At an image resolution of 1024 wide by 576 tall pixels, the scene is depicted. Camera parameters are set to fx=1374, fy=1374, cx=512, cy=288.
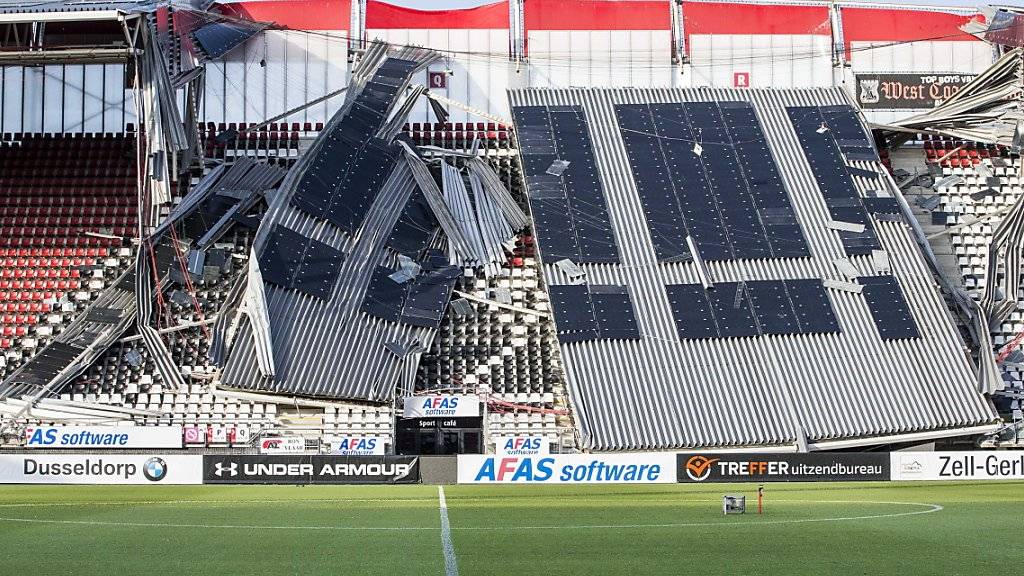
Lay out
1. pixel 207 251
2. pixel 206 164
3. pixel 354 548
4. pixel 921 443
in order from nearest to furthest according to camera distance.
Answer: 1. pixel 354 548
2. pixel 921 443
3. pixel 207 251
4. pixel 206 164

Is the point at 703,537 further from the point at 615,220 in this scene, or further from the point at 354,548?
the point at 615,220

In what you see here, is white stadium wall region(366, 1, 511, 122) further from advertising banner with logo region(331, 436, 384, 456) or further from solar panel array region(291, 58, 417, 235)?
advertising banner with logo region(331, 436, 384, 456)

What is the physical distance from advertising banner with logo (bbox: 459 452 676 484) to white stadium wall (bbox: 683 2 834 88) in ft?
77.2

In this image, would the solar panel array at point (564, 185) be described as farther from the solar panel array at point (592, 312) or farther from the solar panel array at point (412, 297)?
the solar panel array at point (412, 297)

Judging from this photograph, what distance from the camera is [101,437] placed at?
128ft

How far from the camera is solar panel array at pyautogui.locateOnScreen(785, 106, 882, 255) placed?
45.8 m

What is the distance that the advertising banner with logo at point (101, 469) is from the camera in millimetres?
35469

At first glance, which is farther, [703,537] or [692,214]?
[692,214]

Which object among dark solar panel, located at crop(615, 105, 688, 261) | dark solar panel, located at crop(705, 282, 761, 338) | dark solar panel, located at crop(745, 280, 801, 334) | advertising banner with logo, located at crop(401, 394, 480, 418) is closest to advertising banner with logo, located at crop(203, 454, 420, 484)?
advertising banner with logo, located at crop(401, 394, 480, 418)

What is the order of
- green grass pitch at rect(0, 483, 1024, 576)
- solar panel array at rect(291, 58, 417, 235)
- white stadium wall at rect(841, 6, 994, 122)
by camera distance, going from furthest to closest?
white stadium wall at rect(841, 6, 994, 122)
solar panel array at rect(291, 58, 417, 235)
green grass pitch at rect(0, 483, 1024, 576)

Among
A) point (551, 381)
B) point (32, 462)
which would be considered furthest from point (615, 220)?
point (32, 462)

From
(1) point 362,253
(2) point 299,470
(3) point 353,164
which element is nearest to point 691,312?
(1) point 362,253

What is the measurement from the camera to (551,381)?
42281mm

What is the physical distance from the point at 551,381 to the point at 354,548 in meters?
26.0
